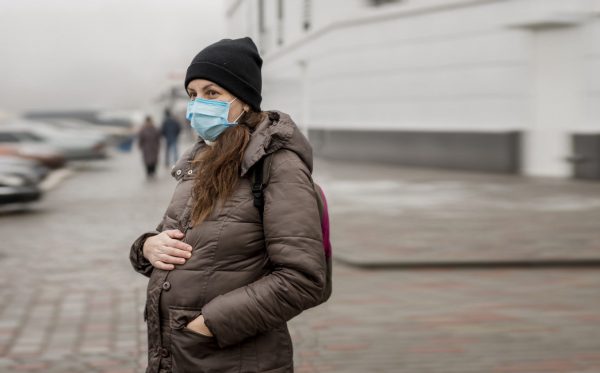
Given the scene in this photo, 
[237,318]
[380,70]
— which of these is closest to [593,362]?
[237,318]

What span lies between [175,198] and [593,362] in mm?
3889

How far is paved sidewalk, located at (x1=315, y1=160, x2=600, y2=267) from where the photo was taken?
9.91 metres

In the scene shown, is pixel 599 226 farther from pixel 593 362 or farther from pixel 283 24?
pixel 283 24

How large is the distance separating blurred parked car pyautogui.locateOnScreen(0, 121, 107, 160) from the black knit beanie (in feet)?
87.2

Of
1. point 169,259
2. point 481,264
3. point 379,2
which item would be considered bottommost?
point 481,264

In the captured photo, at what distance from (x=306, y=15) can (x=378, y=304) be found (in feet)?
97.6

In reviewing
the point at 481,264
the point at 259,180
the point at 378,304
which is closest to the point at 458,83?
the point at 481,264

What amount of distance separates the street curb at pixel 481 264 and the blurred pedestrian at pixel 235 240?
6717 mm

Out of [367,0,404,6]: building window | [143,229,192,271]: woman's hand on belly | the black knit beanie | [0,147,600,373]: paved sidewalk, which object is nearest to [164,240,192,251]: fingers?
[143,229,192,271]: woman's hand on belly

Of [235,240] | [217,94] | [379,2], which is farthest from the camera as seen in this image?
[379,2]

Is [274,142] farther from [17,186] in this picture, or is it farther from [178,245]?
[17,186]

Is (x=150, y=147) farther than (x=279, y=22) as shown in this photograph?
No

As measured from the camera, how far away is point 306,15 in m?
36.7

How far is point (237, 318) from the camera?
106 inches
